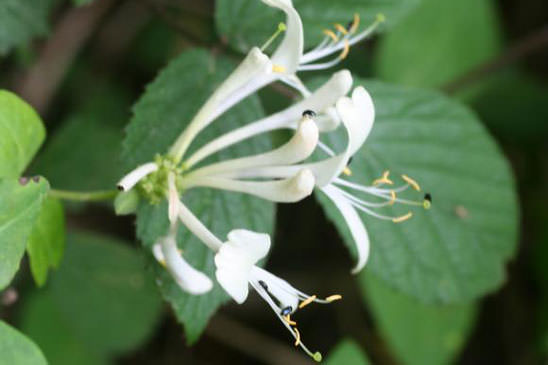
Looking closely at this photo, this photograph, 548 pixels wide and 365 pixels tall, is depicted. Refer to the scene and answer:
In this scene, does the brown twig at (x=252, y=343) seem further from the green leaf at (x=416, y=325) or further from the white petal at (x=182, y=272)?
the white petal at (x=182, y=272)

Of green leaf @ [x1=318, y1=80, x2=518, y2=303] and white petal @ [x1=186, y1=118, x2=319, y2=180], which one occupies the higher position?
white petal @ [x1=186, y1=118, x2=319, y2=180]

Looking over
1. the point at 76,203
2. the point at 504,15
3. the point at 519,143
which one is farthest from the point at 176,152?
the point at 504,15

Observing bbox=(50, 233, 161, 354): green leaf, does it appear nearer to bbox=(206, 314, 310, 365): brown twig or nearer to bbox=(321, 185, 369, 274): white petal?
bbox=(206, 314, 310, 365): brown twig

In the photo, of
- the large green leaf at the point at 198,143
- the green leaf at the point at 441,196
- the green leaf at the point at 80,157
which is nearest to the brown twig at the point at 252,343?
the green leaf at the point at 80,157

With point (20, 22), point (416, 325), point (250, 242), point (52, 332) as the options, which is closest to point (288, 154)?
point (250, 242)

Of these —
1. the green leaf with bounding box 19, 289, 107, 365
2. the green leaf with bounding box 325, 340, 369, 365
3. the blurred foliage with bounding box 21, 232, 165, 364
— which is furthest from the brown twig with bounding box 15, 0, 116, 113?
the green leaf with bounding box 325, 340, 369, 365

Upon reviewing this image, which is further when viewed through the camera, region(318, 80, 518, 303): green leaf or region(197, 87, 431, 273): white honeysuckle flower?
region(318, 80, 518, 303): green leaf
